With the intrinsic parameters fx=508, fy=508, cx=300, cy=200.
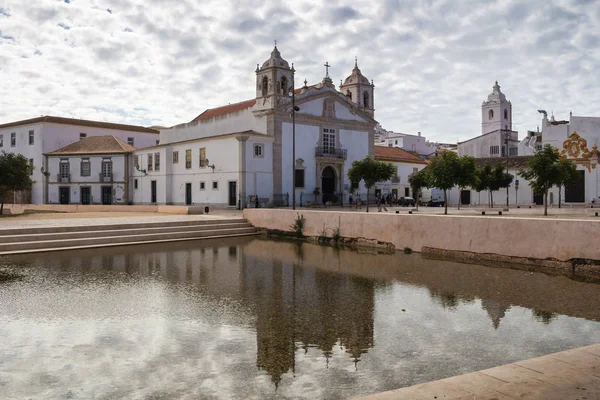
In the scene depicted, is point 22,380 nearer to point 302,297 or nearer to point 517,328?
point 302,297

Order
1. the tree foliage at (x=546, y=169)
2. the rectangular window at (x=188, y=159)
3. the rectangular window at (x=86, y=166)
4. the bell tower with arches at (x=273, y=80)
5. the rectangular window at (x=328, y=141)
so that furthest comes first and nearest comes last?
the rectangular window at (x=86, y=166) → the rectangular window at (x=328, y=141) → the rectangular window at (x=188, y=159) → the bell tower with arches at (x=273, y=80) → the tree foliage at (x=546, y=169)

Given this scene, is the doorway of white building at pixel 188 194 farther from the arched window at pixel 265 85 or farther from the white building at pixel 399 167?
the white building at pixel 399 167

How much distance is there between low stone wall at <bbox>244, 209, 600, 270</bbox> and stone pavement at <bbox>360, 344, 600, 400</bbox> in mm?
6782

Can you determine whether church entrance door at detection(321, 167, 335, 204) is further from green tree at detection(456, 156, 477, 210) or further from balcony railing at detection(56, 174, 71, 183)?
balcony railing at detection(56, 174, 71, 183)

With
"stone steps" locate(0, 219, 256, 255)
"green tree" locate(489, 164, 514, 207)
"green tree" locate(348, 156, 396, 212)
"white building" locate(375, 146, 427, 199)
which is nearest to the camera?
"stone steps" locate(0, 219, 256, 255)

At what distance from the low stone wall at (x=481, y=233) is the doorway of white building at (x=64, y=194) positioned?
3537cm

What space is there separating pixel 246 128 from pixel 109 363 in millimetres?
34295

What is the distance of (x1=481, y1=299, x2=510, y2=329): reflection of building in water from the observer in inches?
259

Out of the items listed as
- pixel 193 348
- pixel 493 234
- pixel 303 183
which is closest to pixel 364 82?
pixel 303 183

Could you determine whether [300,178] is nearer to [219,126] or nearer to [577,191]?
[219,126]

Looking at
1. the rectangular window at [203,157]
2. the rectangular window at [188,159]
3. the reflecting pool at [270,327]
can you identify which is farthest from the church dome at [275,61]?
the reflecting pool at [270,327]

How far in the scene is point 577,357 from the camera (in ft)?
14.4

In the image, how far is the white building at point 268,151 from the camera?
34.8 m

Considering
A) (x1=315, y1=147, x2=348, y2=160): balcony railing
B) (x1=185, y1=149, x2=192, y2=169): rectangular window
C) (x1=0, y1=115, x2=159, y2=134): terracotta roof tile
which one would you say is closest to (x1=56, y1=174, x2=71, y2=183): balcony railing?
(x1=0, y1=115, x2=159, y2=134): terracotta roof tile
